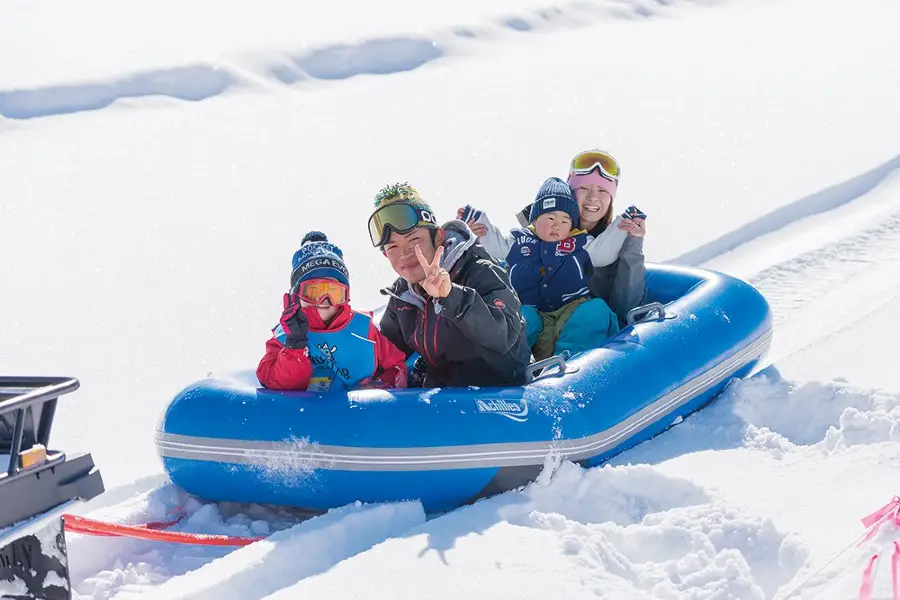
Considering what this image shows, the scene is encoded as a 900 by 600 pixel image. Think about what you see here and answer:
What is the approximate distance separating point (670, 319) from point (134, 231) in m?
3.99

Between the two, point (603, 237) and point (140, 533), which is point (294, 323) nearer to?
point (140, 533)

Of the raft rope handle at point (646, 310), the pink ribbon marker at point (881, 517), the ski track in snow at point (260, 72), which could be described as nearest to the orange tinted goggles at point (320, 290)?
the raft rope handle at point (646, 310)

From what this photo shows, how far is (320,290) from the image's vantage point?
416 centimetres

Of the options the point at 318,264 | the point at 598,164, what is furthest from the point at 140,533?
the point at 598,164

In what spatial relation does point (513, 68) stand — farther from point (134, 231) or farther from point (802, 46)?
point (134, 231)

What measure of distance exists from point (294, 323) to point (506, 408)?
0.81 meters

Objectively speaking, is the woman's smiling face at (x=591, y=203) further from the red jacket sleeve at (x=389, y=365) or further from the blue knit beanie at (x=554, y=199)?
the red jacket sleeve at (x=389, y=365)

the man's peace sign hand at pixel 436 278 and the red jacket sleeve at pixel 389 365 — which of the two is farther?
the red jacket sleeve at pixel 389 365

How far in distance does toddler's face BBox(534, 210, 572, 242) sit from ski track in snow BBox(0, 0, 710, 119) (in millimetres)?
6293

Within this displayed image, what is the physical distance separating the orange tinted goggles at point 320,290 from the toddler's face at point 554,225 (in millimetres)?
1390

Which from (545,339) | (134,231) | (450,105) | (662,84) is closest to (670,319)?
(545,339)

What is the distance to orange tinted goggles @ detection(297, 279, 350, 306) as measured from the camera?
4.14m

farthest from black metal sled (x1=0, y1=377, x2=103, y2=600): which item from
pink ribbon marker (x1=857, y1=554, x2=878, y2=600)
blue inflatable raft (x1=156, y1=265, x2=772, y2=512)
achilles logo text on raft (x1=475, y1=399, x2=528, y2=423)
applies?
pink ribbon marker (x1=857, y1=554, x2=878, y2=600)

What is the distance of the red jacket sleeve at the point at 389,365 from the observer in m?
4.45
